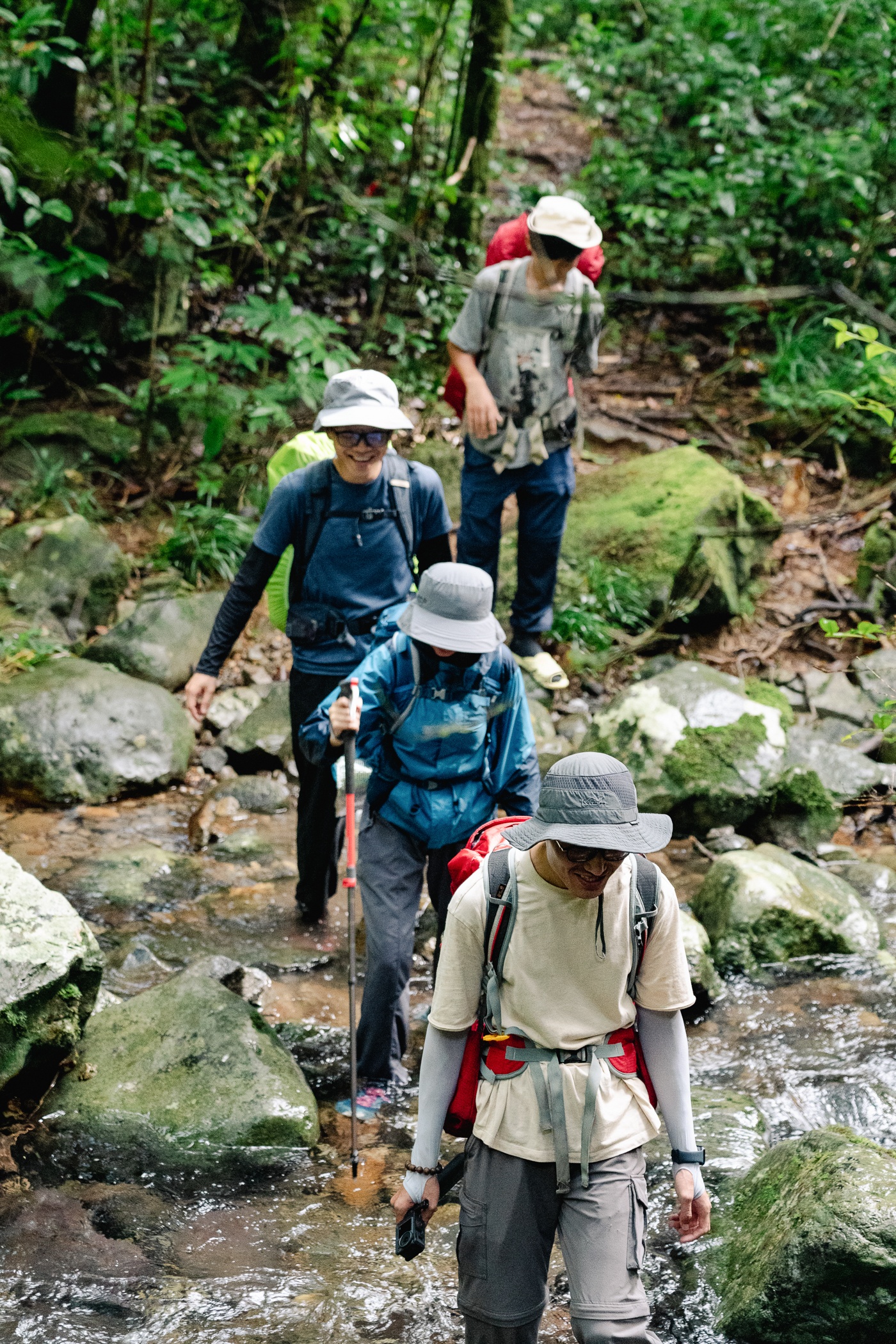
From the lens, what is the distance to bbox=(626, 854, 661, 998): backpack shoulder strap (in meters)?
2.66

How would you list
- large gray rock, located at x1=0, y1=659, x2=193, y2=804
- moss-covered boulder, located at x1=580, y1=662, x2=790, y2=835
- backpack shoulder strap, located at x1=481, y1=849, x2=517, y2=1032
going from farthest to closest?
large gray rock, located at x1=0, y1=659, x2=193, y2=804
moss-covered boulder, located at x1=580, y1=662, x2=790, y2=835
backpack shoulder strap, located at x1=481, y1=849, x2=517, y2=1032

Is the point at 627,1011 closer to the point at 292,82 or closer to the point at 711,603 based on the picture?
the point at 711,603

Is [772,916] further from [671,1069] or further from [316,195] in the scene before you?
[316,195]

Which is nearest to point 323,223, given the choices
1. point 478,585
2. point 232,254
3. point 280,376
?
point 232,254

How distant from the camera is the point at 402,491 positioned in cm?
482

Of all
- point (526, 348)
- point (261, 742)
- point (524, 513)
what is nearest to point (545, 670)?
point (524, 513)

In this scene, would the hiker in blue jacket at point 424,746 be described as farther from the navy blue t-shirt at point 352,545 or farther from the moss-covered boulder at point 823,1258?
Result: the moss-covered boulder at point 823,1258

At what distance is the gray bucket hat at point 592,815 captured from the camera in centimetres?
250

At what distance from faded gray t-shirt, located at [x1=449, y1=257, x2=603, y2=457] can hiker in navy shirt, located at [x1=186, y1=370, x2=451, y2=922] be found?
4.83ft

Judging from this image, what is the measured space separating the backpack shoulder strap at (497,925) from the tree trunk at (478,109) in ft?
28.8

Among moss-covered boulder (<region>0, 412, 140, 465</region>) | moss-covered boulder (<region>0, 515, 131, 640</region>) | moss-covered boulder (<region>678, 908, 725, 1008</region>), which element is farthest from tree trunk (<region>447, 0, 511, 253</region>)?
moss-covered boulder (<region>678, 908, 725, 1008</region>)

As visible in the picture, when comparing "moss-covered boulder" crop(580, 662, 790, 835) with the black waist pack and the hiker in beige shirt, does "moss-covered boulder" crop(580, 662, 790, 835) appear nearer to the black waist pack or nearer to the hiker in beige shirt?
the black waist pack

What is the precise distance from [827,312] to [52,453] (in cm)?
729

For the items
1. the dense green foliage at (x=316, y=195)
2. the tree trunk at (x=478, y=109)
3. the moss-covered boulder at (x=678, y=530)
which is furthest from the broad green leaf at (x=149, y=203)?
the moss-covered boulder at (x=678, y=530)
